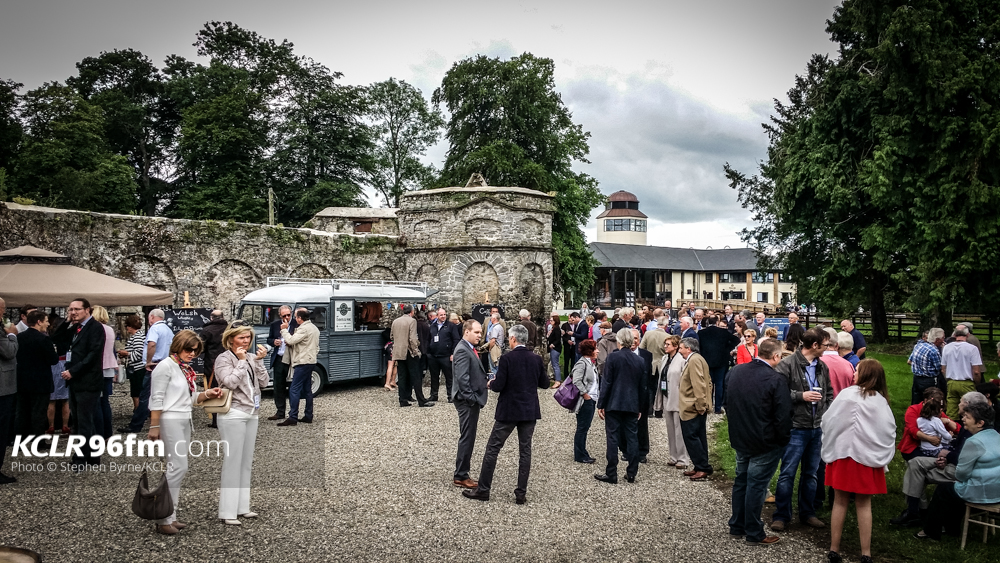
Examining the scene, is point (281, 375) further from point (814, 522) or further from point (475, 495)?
point (814, 522)

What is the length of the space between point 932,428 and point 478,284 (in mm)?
16356

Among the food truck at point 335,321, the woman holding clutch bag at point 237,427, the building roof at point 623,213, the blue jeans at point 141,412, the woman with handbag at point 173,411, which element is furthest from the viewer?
the building roof at point 623,213

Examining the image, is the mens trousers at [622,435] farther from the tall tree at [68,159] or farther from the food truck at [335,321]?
the tall tree at [68,159]

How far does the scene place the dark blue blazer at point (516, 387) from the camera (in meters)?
6.37

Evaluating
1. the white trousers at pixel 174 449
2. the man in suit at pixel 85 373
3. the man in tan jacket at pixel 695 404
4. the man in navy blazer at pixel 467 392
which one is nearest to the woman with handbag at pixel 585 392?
the man in tan jacket at pixel 695 404

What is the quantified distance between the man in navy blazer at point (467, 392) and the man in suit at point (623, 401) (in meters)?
1.47

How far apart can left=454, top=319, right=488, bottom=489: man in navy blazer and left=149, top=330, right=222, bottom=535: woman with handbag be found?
2.41 m

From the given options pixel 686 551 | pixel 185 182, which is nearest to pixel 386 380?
pixel 686 551

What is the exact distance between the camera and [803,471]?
5.97m

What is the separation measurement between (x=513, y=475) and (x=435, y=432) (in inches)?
100

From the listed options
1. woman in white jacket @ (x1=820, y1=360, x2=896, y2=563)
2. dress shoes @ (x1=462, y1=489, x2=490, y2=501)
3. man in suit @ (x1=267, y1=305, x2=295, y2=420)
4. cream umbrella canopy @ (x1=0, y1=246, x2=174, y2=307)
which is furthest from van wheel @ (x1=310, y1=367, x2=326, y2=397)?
woman in white jacket @ (x1=820, y1=360, x2=896, y2=563)

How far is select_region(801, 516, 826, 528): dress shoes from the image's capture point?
586 centimetres

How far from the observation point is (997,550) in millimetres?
5273

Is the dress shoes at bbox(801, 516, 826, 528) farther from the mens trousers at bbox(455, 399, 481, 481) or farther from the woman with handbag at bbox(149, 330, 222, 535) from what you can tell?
the woman with handbag at bbox(149, 330, 222, 535)
